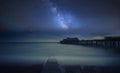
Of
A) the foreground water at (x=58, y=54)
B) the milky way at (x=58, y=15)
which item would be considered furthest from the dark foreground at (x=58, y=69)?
the milky way at (x=58, y=15)

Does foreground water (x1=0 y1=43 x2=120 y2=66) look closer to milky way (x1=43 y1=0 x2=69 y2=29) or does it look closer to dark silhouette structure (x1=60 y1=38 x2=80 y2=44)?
dark silhouette structure (x1=60 y1=38 x2=80 y2=44)

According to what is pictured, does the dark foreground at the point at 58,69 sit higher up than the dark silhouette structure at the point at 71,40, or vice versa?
the dark silhouette structure at the point at 71,40

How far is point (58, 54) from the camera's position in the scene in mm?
1895

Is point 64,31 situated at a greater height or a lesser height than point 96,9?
lesser

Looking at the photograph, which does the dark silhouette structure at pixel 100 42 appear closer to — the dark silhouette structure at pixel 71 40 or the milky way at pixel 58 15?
the dark silhouette structure at pixel 71 40

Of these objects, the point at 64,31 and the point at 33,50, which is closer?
the point at 64,31

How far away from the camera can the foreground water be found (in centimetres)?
186

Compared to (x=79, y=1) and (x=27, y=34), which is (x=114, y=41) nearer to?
(x=79, y=1)

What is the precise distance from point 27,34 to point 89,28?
0.47m

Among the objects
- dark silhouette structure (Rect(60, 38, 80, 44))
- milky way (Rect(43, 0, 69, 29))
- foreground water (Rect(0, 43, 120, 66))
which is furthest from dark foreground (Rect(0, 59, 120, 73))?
milky way (Rect(43, 0, 69, 29))

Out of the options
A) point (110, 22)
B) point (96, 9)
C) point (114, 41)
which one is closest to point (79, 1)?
point (96, 9)

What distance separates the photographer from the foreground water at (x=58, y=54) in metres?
1.86

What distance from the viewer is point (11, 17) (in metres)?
1.86

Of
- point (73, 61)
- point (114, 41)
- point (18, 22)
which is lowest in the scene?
point (73, 61)
